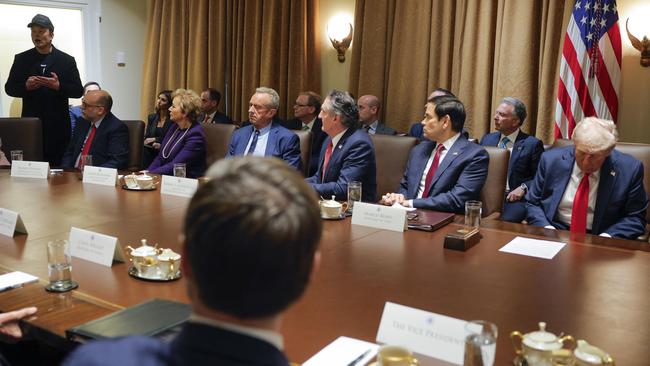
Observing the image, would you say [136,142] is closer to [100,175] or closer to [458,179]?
[100,175]

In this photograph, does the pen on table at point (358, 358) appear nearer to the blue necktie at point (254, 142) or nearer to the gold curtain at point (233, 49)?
the blue necktie at point (254, 142)

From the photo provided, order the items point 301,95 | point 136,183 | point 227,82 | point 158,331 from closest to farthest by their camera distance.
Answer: point 158,331, point 136,183, point 301,95, point 227,82

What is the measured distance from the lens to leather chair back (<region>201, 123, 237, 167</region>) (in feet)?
14.9

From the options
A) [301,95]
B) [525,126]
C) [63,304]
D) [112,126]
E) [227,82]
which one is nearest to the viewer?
[63,304]

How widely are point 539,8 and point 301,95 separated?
213 cm

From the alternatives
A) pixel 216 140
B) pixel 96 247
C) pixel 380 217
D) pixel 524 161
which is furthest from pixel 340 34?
pixel 96 247

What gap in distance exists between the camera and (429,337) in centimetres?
130

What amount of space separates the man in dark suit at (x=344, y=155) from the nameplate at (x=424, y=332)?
2.01 meters

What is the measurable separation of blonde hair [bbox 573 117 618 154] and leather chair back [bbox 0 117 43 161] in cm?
377

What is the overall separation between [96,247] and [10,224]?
52 centimetres

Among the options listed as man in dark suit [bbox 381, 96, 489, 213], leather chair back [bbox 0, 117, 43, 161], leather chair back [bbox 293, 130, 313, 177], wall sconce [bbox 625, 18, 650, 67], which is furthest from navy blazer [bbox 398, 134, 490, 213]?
leather chair back [bbox 0, 117, 43, 161]

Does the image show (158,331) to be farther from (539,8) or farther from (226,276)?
(539,8)

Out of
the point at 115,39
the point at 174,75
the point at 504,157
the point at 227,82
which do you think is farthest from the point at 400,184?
the point at 115,39

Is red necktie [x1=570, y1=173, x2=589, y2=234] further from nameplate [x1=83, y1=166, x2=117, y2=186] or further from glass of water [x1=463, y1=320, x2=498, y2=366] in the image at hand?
nameplate [x1=83, y1=166, x2=117, y2=186]
